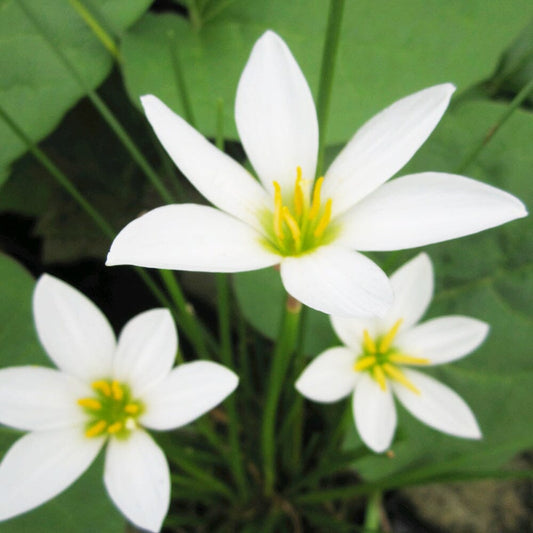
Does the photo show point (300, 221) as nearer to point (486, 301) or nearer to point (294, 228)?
point (294, 228)

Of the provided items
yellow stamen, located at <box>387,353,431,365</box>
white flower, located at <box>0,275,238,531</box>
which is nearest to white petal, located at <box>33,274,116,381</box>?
white flower, located at <box>0,275,238,531</box>

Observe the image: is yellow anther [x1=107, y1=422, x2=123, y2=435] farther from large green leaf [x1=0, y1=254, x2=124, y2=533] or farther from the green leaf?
the green leaf

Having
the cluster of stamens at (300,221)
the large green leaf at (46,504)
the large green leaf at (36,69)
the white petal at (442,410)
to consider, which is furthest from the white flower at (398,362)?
the large green leaf at (36,69)

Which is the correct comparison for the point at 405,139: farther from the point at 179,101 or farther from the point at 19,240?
the point at 19,240

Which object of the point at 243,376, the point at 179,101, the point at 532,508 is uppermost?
the point at 179,101

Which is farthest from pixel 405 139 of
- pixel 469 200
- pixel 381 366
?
pixel 381 366

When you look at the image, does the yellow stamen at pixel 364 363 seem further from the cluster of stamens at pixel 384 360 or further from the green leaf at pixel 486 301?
the green leaf at pixel 486 301
